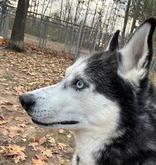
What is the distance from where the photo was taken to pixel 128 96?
3809mm

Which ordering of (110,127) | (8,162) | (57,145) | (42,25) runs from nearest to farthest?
(110,127)
(8,162)
(57,145)
(42,25)

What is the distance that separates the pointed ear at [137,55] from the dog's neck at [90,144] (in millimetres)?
517

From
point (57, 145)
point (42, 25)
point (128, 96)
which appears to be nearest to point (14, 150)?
point (57, 145)

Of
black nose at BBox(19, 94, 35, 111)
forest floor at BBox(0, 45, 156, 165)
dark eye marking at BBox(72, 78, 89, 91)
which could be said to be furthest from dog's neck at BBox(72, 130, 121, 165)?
forest floor at BBox(0, 45, 156, 165)

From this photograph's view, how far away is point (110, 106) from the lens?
12.4 ft

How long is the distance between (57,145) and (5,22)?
18.4m

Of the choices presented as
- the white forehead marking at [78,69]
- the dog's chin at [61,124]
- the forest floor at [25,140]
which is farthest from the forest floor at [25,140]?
the white forehead marking at [78,69]

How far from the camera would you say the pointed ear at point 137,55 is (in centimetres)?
371

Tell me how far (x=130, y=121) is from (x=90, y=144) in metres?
0.42

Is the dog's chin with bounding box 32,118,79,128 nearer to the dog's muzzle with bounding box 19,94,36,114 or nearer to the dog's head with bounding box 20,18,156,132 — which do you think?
the dog's head with bounding box 20,18,156,132

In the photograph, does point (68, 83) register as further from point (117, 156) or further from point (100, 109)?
point (117, 156)

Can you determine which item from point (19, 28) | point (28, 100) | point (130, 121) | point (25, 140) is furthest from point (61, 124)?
point (19, 28)

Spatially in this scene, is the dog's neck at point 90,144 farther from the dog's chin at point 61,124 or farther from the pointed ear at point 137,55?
the pointed ear at point 137,55

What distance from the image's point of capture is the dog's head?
12.5 ft
